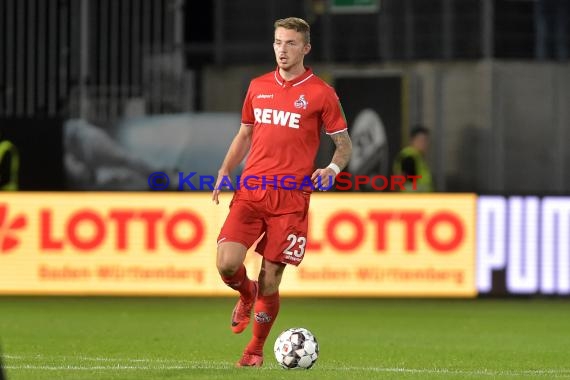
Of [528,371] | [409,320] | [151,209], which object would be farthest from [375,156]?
[528,371]

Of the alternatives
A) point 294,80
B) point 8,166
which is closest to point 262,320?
point 294,80

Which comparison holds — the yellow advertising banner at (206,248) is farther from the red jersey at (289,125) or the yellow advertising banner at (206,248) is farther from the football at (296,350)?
the football at (296,350)

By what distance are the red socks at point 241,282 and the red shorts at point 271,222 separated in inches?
7.0

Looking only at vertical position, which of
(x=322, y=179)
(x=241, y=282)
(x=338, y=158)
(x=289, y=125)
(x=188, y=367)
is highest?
(x=289, y=125)

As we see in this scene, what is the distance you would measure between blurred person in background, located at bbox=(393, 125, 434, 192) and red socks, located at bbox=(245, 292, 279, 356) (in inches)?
365

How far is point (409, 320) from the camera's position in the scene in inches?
611

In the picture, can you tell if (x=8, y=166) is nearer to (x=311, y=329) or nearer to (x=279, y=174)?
(x=311, y=329)

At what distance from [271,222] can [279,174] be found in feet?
1.02

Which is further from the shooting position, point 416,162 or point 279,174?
point 416,162

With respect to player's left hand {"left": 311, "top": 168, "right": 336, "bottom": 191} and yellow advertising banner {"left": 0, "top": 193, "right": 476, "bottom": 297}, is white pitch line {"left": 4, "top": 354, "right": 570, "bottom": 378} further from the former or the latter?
yellow advertising banner {"left": 0, "top": 193, "right": 476, "bottom": 297}

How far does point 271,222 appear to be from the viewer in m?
10.0

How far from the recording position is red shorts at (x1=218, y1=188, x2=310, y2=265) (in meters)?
9.95

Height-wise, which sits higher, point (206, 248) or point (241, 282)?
point (241, 282)

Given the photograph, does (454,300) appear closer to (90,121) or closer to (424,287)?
(424,287)
